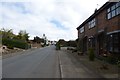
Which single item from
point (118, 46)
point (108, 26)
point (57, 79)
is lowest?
point (57, 79)

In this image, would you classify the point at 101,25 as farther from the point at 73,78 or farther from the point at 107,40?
the point at 73,78

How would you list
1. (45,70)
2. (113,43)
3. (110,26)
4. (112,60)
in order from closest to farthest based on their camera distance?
(45,70) < (112,60) < (113,43) < (110,26)

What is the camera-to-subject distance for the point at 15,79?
454 inches

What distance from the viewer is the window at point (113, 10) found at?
20812 mm

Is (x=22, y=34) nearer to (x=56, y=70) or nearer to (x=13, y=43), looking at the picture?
(x=13, y=43)

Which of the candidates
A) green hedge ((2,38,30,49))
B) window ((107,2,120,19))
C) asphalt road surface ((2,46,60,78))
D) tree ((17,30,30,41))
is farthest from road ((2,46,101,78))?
tree ((17,30,30,41))

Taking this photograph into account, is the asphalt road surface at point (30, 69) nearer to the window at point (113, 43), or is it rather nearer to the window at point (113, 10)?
the window at point (113, 43)

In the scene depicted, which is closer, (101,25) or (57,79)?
(57,79)

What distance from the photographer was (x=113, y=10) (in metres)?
22.0

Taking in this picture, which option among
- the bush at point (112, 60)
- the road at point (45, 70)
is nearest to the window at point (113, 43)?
the bush at point (112, 60)

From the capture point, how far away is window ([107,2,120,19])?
68.3 ft

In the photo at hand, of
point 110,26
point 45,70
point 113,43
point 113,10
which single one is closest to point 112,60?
point 113,43

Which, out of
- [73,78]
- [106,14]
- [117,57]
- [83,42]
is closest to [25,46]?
[83,42]

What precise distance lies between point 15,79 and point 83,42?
3272 centimetres
